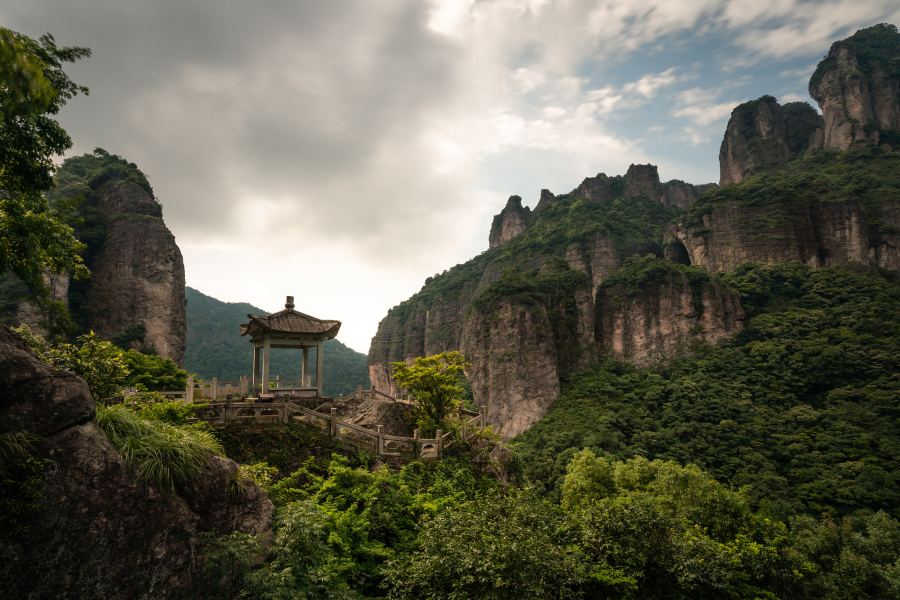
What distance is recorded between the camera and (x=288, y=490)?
386 inches

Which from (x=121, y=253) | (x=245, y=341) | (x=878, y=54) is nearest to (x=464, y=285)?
(x=245, y=341)

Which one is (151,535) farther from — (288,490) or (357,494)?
(357,494)

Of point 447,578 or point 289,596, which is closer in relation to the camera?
point 289,596

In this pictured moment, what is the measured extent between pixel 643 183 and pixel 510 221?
32.6m

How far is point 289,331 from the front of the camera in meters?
17.5

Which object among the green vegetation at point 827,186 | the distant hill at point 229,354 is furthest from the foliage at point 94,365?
the green vegetation at point 827,186

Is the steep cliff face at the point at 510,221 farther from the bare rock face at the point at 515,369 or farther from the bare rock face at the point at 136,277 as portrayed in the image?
the bare rock face at the point at 136,277

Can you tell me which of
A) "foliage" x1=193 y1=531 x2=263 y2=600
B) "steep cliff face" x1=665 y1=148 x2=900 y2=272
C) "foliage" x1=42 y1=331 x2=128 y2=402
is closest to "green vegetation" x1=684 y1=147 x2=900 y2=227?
"steep cliff face" x1=665 y1=148 x2=900 y2=272

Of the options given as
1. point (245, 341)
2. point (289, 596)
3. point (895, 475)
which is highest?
point (245, 341)

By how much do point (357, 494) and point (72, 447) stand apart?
6.42 m

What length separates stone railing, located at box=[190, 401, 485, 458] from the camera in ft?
42.2

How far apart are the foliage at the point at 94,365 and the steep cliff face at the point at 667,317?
57.6 meters

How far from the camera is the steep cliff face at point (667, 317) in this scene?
55000 mm

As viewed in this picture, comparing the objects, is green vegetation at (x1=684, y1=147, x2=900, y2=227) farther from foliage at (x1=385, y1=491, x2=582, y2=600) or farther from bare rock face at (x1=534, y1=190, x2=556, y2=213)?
foliage at (x1=385, y1=491, x2=582, y2=600)
